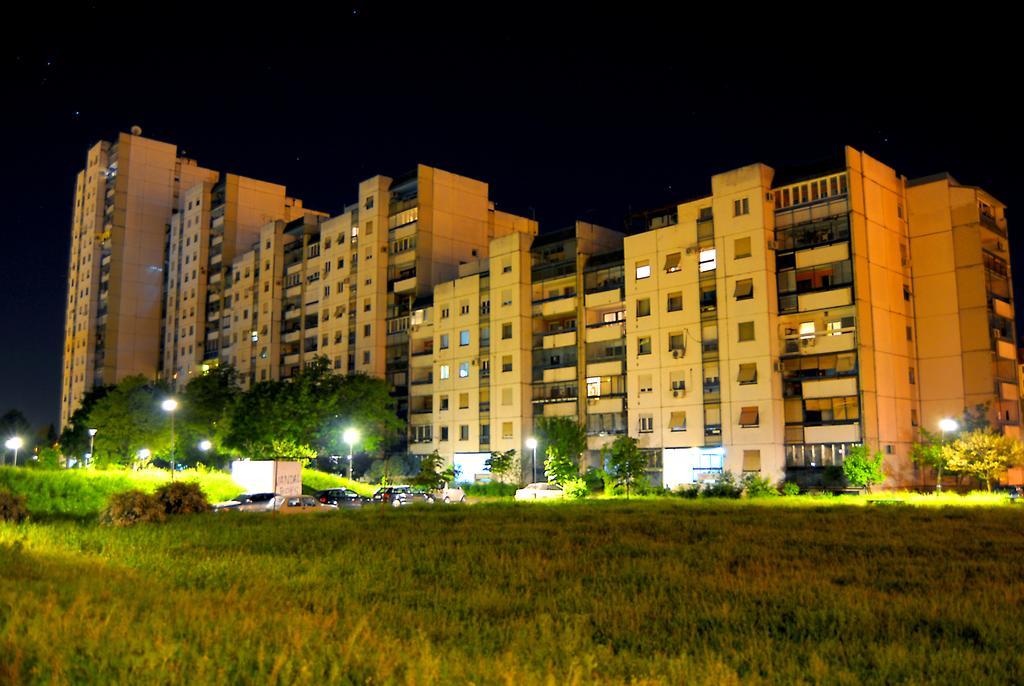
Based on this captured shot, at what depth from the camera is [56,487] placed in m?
41.9

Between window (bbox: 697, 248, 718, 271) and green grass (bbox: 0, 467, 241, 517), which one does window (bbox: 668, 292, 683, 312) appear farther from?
green grass (bbox: 0, 467, 241, 517)

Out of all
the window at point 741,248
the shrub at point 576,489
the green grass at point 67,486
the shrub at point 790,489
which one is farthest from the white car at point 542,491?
the green grass at point 67,486

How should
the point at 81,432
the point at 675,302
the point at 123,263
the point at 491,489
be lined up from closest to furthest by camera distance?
the point at 675,302 < the point at 491,489 < the point at 81,432 < the point at 123,263

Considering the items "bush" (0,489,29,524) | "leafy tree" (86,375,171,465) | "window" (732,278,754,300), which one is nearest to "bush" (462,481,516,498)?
"window" (732,278,754,300)

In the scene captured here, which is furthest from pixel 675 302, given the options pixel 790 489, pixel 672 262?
pixel 790 489

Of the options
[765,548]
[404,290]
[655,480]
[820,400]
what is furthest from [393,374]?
[765,548]

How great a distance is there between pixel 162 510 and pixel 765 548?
2018 centimetres

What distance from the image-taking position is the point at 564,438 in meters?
71.9

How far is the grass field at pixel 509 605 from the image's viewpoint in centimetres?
1041

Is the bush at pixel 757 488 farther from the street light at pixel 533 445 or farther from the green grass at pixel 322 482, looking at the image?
the green grass at pixel 322 482

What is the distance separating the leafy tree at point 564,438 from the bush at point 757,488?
538 inches

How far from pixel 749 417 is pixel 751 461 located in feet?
10.2

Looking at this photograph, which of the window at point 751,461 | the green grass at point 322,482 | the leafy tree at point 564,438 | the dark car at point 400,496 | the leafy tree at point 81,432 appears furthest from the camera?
the leafy tree at point 81,432

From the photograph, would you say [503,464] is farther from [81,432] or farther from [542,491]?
[81,432]
